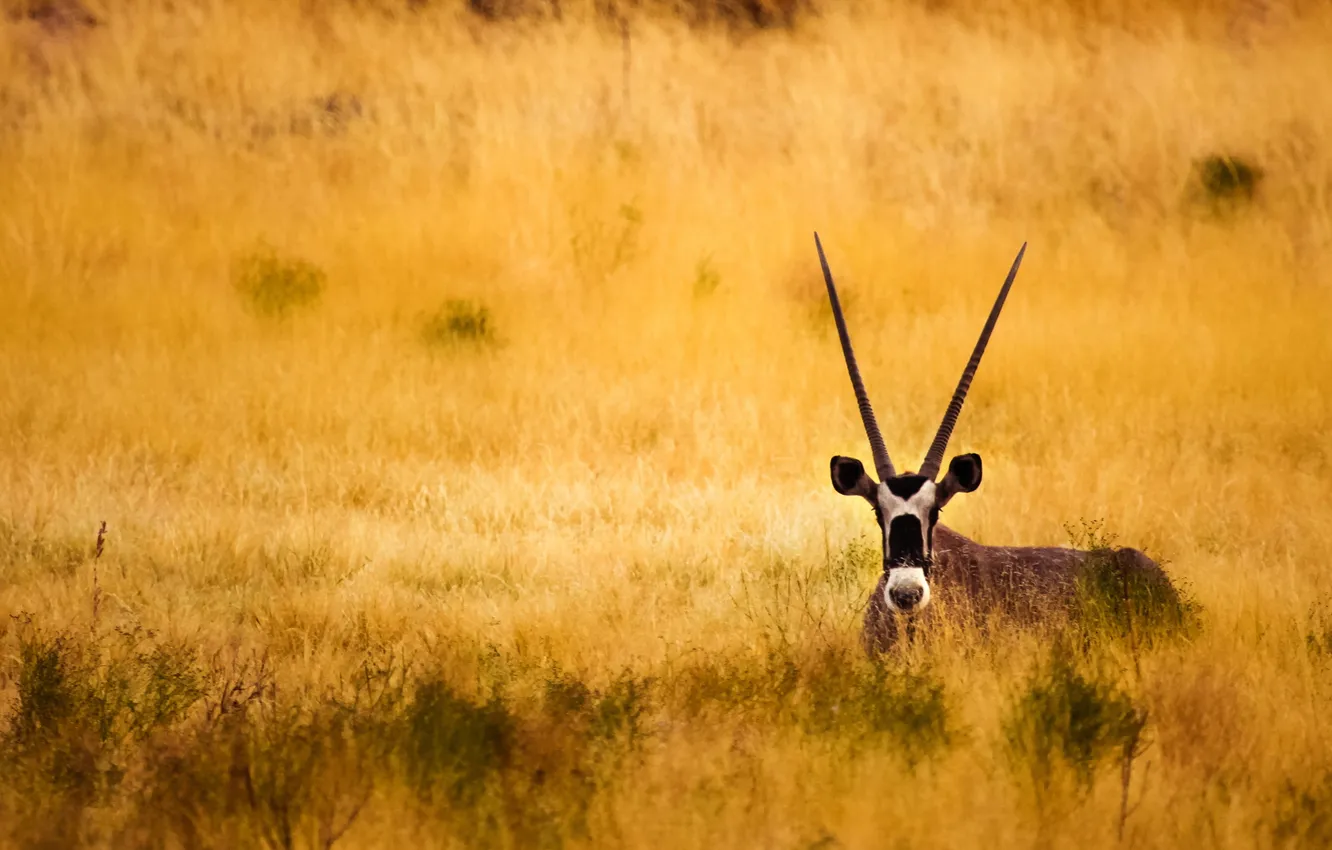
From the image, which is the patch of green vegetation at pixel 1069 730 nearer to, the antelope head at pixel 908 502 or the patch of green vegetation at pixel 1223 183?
the antelope head at pixel 908 502

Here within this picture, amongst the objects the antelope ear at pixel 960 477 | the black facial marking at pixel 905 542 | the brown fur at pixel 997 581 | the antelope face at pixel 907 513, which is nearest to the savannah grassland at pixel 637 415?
the brown fur at pixel 997 581

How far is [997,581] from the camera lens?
6.00 metres

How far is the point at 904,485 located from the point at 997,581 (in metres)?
0.88

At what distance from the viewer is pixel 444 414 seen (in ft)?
34.2

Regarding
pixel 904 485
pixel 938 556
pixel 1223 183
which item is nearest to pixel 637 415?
pixel 938 556

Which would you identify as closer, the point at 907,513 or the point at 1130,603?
the point at 907,513

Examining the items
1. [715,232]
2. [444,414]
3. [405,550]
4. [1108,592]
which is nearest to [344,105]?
[715,232]

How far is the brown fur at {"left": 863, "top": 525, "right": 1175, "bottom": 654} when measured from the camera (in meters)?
5.76

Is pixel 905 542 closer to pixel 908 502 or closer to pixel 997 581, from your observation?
pixel 908 502

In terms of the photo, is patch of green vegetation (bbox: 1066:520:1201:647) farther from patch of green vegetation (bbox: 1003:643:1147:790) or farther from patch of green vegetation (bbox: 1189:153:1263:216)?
patch of green vegetation (bbox: 1189:153:1263:216)

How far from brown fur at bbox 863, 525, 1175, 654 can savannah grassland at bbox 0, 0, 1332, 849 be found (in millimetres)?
156

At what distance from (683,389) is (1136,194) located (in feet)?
20.1

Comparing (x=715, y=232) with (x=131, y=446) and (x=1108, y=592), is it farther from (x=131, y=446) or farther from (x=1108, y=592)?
(x=1108, y=592)

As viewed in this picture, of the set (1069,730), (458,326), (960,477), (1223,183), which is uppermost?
(960,477)
